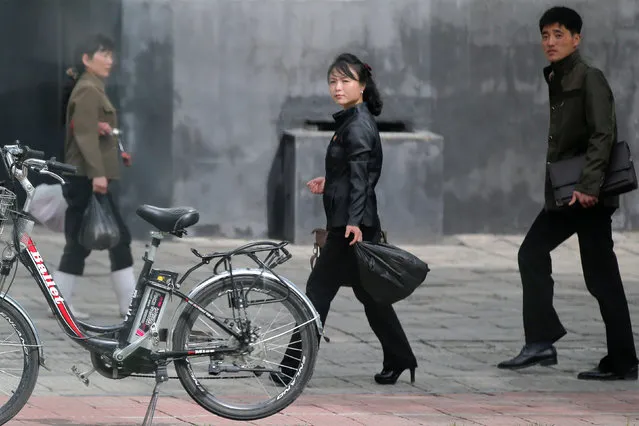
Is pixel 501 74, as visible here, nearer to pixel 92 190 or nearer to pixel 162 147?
pixel 162 147

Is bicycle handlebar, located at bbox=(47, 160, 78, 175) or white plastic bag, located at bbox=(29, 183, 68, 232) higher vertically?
bicycle handlebar, located at bbox=(47, 160, 78, 175)

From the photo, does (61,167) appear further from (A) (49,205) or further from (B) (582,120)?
(A) (49,205)

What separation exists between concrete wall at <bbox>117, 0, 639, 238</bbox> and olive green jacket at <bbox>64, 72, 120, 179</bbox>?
3.82 meters

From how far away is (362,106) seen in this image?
8.07 m

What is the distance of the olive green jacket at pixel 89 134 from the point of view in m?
10.1

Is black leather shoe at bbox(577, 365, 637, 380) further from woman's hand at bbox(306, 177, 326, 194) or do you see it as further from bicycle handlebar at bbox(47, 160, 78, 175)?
bicycle handlebar at bbox(47, 160, 78, 175)

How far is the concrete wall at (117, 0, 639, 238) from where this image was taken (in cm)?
1422

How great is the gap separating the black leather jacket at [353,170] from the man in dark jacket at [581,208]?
3.50ft

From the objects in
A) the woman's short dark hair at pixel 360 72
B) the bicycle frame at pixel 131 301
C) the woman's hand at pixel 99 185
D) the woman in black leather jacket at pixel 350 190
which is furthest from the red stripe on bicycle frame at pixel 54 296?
the woman's hand at pixel 99 185

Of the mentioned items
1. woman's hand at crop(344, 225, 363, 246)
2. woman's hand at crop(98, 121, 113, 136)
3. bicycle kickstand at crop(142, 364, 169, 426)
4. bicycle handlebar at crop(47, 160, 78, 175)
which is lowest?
bicycle kickstand at crop(142, 364, 169, 426)

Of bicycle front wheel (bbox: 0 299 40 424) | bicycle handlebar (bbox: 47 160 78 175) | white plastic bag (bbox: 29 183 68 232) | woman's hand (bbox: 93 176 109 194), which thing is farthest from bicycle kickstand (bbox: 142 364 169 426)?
woman's hand (bbox: 93 176 109 194)

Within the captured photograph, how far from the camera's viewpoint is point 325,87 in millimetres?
14453

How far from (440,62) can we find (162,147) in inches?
101

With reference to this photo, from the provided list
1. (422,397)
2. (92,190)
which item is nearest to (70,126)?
(92,190)
